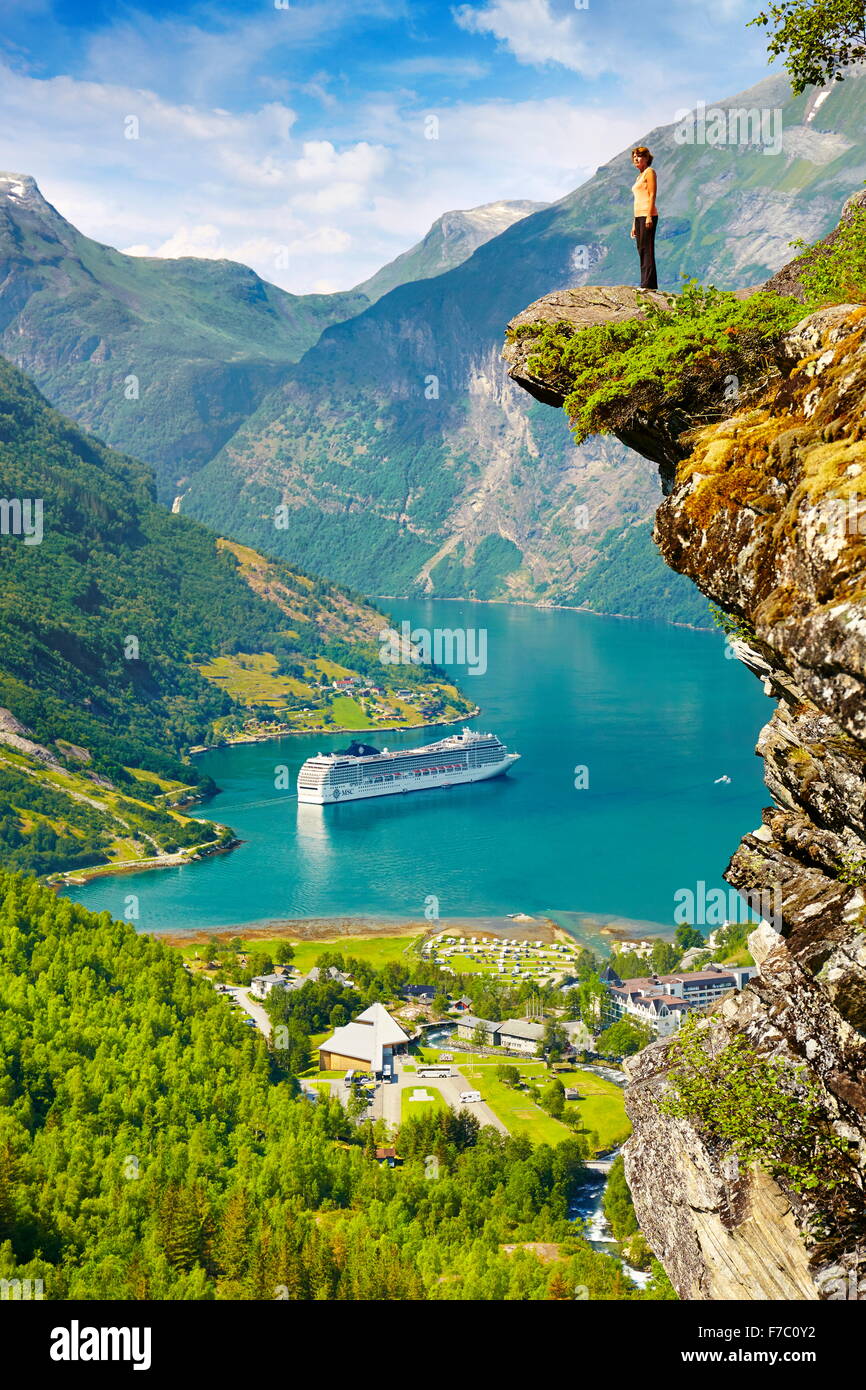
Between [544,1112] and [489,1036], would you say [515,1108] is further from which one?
[489,1036]

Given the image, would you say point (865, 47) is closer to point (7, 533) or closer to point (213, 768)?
point (213, 768)

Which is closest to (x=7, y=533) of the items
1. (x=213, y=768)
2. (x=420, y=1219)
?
(x=213, y=768)

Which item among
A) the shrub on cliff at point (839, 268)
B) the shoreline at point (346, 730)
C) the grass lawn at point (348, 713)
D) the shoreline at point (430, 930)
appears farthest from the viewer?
the grass lawn at point (348, 713)

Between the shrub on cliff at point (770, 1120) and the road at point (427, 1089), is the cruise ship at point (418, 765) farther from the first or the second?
the shrub on cliff at point (770, 1120)

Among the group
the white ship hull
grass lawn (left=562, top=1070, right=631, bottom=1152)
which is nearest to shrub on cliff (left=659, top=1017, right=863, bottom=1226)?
grass lawn (left=562, top=1070, right=631, bottom=1152)

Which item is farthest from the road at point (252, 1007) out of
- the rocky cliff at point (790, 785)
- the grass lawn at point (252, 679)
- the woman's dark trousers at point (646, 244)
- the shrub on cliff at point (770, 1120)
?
the grass lawn at point (252, 679)

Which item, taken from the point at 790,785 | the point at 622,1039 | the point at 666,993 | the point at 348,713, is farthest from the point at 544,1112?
the point at 348,713

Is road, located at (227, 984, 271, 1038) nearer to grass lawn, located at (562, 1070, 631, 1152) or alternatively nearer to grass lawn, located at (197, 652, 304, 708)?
grass lawn, located at (562, 1070, 631, 1152)
